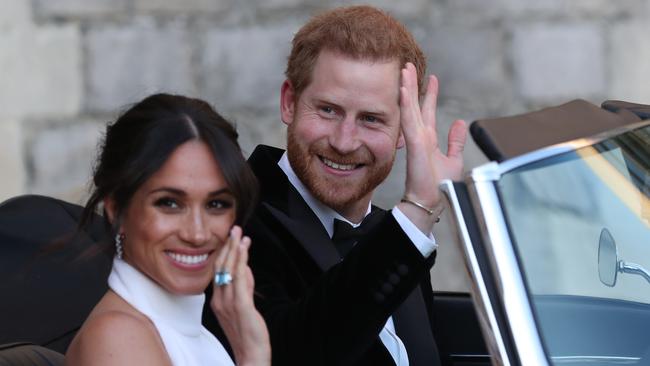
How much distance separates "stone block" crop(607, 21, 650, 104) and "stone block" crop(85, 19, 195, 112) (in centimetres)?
173

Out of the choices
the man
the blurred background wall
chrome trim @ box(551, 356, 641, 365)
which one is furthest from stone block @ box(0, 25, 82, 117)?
chrome trim @ box(551, 356, 641, 365)

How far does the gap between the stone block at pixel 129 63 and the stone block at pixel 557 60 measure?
4.45 feet

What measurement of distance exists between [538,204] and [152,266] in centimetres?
69

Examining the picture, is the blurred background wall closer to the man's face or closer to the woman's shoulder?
the man's face

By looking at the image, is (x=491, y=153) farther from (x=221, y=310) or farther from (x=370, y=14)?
(x=370, y=14)

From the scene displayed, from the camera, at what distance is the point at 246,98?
5.63 metres

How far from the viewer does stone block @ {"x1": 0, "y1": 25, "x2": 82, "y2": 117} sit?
18.1 ft

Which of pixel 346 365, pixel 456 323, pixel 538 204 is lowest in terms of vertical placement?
pixel 456 323

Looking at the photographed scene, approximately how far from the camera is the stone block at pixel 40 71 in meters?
5.52

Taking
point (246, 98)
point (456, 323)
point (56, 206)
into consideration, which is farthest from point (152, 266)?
point (246, 98)

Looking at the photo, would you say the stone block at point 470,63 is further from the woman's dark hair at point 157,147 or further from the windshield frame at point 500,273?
the windshield frame at point 500,273

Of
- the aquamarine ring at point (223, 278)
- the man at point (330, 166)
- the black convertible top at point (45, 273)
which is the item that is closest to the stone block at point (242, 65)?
the man at point (330, 166)

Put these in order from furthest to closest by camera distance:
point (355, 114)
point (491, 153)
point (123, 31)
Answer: point (123, 31)
point (355, 114)
point (491, 153)

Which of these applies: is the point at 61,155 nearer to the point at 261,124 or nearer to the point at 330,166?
the point at 261,124
